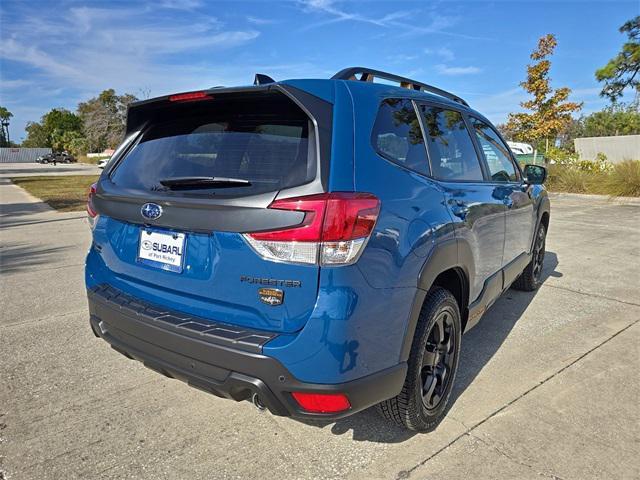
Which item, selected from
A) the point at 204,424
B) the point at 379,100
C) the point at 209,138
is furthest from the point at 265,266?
the point at 204,424

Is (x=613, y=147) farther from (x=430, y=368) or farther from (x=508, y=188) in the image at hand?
(x=430, y=368)

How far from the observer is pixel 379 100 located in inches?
87.6

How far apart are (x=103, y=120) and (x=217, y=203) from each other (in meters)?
83.9

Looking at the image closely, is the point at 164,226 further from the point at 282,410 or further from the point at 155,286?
the point at 282,410

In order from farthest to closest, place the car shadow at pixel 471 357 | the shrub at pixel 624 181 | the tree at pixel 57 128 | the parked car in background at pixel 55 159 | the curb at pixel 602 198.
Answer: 1. the tree at pixel 57 128
2. the parked car in background at pixel 55 159
3. the shrub at pixel 624 181
4. the curb at pixel 602 198
5. the car shadow at pixel 471 357

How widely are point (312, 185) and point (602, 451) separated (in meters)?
2.04

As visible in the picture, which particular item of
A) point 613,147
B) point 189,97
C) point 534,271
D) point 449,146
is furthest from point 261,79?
point 613,147

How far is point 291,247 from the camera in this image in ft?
5.81

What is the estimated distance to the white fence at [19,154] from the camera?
8006 centimetres

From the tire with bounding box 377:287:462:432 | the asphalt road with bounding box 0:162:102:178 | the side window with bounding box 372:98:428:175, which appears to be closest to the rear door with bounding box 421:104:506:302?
the side window with bounding box 372:98:428:175

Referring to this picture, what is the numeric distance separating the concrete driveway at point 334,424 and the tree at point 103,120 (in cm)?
7421

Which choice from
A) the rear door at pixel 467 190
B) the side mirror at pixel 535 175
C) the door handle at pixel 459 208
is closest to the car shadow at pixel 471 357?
the rear door at pixel 467 190

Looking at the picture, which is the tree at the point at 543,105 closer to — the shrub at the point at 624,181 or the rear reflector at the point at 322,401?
the shrub at the point at 624,181

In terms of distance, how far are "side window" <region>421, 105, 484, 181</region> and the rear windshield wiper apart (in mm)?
1104
